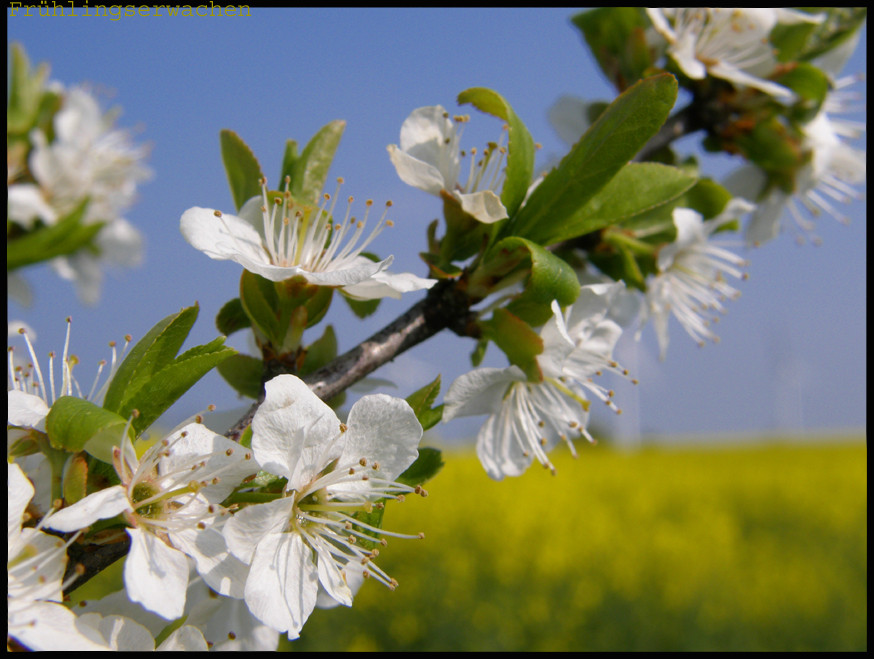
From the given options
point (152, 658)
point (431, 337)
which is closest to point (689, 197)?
point (431, 337)

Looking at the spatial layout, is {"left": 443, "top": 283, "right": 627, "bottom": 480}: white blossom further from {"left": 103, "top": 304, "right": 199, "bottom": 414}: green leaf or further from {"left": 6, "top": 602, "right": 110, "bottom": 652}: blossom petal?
{"left": 6, "top": 602, "right": 110, "bottom": 652}: blossom petal

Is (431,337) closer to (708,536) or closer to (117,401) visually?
(117,401)

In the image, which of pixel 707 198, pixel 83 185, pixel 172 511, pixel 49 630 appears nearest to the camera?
pixel 49 630

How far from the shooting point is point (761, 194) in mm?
1423

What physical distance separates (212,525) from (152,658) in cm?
14

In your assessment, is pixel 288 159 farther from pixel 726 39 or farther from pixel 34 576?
pixel 726 39

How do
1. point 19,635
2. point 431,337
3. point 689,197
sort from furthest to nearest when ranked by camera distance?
1. point 689,197
2. point 431,337
3. point 19,635

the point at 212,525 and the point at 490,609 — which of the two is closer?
the point at 212,525

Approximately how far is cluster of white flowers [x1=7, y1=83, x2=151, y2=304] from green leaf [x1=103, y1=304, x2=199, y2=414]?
136cm

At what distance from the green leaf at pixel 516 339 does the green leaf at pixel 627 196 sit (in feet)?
0.39

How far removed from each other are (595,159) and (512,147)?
0.33ft

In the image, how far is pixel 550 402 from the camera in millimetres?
1036

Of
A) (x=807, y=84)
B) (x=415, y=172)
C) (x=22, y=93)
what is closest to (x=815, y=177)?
(x=807, y=84)

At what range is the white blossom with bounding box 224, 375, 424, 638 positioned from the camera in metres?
0.66
